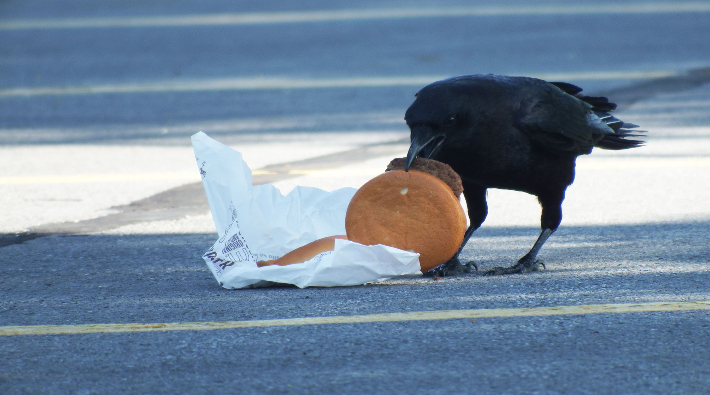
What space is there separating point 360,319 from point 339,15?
15.3 metres

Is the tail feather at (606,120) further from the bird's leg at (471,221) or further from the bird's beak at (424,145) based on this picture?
the bird's beak at (424,145)

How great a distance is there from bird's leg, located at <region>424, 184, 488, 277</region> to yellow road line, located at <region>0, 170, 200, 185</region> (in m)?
2.70

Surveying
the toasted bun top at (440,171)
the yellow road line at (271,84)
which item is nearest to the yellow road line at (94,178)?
the toasted bun top at (440,171)

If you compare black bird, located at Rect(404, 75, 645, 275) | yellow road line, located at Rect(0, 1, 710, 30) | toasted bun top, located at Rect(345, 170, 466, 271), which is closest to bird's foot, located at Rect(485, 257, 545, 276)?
black bird, located at Rect(404, 75, 645, 275)

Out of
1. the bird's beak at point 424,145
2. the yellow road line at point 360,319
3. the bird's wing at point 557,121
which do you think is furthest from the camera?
the bird's wing at point 557,121

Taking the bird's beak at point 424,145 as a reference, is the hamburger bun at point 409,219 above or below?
below

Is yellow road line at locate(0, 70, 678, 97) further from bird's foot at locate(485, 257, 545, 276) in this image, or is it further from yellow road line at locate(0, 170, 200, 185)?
bird's foot at locate(485, 257, 545, 276)

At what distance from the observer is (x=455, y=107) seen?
3705 mm

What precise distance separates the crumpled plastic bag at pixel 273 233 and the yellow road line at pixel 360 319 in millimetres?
411

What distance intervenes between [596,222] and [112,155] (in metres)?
3.90

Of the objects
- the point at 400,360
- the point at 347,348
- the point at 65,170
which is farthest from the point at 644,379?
the point at 65,170

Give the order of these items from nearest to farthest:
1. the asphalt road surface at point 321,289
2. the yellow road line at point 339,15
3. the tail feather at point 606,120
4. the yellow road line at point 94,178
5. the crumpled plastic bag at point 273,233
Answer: the asphalt road surface at point 321,289 → the crumpled plastic bag at point 273,233 → the tail feather at point 606,120 → the yellow road line at point 94,178 → the yellow road line at point 339,15

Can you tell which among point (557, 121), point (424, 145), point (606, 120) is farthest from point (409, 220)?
point (606, 120)

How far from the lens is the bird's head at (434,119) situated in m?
3.68
